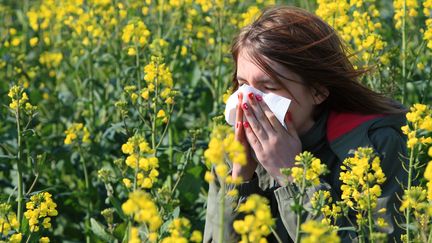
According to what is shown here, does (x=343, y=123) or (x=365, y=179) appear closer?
(x=365, y=179)

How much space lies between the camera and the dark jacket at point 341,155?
327 cm

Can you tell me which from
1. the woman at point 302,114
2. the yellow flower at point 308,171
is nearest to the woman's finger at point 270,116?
the woman at point 302,114

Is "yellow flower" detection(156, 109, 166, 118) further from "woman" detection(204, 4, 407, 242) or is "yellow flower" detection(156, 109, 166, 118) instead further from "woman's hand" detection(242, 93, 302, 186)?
"woman's hand" detection(242, 93, 302, 186)

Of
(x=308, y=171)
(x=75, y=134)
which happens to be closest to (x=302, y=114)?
(x=308, y=171)

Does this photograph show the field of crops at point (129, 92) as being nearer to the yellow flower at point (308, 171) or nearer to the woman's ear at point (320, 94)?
the woman's ear at point (320, 94)

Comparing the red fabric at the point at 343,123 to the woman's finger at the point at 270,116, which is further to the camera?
the red fabric at the point at 343,123

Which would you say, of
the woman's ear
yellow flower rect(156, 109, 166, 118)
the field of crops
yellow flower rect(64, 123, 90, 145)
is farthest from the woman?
yellow flower rect(64, 123, 90, 145)

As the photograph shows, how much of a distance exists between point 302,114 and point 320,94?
126mm

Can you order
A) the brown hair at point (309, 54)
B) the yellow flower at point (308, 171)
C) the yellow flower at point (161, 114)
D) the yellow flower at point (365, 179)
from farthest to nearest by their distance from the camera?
the yellow flower at point (161, 114), the brown hair at point (309, 54), the yellow flower at point (365, 179), the yellow flower at point (308, 171)

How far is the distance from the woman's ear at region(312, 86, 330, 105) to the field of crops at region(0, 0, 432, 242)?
382 millimetres

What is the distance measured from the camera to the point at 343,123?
135 inches

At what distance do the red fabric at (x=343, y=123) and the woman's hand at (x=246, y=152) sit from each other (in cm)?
31

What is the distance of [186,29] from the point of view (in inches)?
218

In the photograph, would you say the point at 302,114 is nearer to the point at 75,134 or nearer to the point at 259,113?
the point at 259,113
